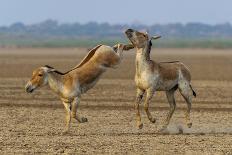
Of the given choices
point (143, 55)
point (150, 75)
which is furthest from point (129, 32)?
point (150, 75)

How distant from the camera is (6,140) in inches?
640

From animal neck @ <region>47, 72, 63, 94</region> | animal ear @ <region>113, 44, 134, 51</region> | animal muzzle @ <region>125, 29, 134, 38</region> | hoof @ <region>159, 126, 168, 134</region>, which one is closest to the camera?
animal neck @ <region>47, 72, 63, 94</region>

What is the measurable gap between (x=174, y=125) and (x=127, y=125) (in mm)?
1086

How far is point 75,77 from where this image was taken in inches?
696

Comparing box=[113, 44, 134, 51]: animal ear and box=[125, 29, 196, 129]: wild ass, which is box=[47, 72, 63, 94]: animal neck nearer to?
box=[113, 44, 134, 51]: animal ear

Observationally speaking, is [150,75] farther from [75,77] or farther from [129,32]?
[75,77]

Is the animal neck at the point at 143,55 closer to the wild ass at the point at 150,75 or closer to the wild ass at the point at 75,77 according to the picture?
the wild ass at the point at 150,75

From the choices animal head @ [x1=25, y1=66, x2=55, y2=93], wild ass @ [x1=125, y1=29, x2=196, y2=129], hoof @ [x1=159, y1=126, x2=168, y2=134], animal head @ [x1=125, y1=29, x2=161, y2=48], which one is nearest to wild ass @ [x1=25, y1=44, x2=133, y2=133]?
animal head @ [x1=25, y1=66, x2=55, y2=93]

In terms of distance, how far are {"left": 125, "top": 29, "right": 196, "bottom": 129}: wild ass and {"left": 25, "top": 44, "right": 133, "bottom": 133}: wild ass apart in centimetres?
40

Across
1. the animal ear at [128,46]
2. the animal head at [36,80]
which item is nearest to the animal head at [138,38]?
the animal ear at [128,46]

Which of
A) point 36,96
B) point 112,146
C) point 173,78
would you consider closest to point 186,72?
point 173,78

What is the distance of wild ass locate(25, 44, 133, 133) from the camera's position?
1747 cm

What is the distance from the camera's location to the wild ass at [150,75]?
17.8 m

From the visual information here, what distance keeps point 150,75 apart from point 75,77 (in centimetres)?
155
